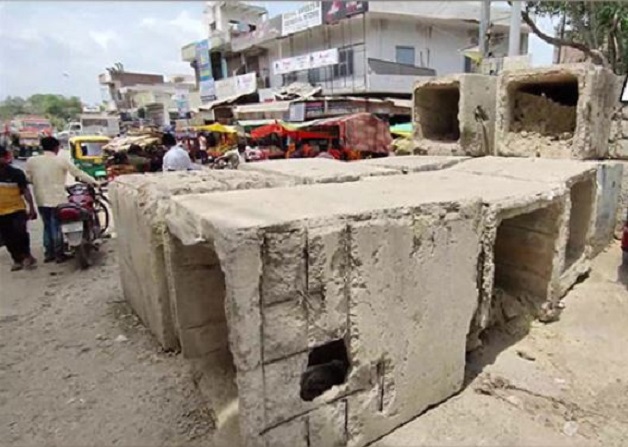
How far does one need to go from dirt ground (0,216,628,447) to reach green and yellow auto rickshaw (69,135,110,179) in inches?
448

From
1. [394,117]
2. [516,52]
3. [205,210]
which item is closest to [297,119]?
[394,117]

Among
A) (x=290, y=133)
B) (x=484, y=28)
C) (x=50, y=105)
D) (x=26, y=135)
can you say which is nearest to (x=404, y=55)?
(x=290, y=133)

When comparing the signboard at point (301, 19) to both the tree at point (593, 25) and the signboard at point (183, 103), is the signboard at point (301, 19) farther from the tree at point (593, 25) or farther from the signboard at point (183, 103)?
the signboard at point (183, 103)

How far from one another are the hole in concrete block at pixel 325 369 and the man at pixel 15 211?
15.3 feet

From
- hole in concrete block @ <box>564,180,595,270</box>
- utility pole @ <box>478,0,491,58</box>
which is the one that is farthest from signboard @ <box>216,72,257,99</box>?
hole in concrete block @ <box>564,180,595,270</box>

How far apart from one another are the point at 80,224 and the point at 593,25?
12.1m

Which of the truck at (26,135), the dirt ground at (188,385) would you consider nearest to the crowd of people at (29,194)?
the dirt ground at (188,385)

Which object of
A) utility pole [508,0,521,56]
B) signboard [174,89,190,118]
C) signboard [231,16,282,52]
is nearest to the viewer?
utility pole [508,0,521,56]

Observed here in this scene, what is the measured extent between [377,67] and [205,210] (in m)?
18.7

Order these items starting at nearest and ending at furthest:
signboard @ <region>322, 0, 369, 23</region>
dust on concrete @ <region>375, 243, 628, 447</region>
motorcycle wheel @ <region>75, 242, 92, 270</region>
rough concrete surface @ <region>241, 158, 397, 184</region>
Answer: dust on concrete @ <region>375, 243, 628, 447</region> → rough concrete surface @ <region>241, 158, 397, 184</region> → motorcycle wheel @ <region>75, 242, 92, 270</region> → signboard @ <region>322, 0, 369, 23</region>

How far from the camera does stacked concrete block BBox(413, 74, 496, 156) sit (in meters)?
5.94

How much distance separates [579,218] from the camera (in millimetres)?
4945

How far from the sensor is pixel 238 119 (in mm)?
22594

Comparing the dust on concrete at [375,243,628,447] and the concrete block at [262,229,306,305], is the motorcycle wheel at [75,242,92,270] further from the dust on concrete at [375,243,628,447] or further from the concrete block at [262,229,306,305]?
the dust on concrete at [375,243,628,447]
